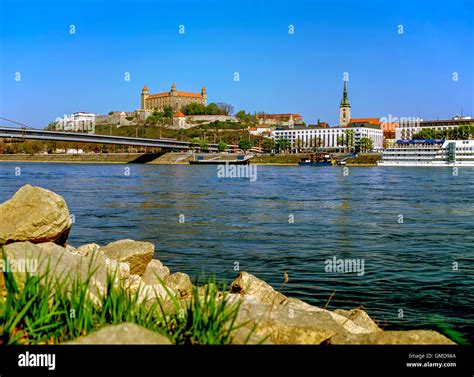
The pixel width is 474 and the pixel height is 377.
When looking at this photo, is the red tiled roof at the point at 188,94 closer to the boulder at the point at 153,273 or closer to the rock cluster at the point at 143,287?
the boulder at the point at 153,273

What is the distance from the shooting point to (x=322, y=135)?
505ft

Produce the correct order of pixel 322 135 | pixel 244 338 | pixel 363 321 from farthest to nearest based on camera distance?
pixel 322 135 < pixel 363 321 < pixel 244 338

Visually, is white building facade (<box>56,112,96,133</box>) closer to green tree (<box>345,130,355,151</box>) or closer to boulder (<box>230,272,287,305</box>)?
green tree (<box>345,130,355,151</box>)

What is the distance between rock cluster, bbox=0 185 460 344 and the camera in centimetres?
435

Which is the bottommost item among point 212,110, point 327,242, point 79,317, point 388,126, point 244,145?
point 327,242

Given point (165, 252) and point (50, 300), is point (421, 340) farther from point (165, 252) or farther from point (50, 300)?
point (165, 252)

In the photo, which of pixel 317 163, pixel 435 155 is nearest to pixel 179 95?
pixel 317 163

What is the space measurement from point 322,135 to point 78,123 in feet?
231

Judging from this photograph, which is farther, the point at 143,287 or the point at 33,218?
the point at 33,218

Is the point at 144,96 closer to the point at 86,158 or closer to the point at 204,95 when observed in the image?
the point at 204,95

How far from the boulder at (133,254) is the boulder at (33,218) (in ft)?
4.20

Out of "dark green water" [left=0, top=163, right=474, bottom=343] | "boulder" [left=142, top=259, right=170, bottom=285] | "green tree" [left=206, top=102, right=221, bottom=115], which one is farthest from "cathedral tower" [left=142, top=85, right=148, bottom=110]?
"boulder" [left=142, top=259, right=170, bottom=285]

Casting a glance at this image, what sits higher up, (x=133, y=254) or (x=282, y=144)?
(x=282, y=144)

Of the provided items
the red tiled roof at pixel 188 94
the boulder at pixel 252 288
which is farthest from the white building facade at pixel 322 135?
the boulder at pixel 252 288
